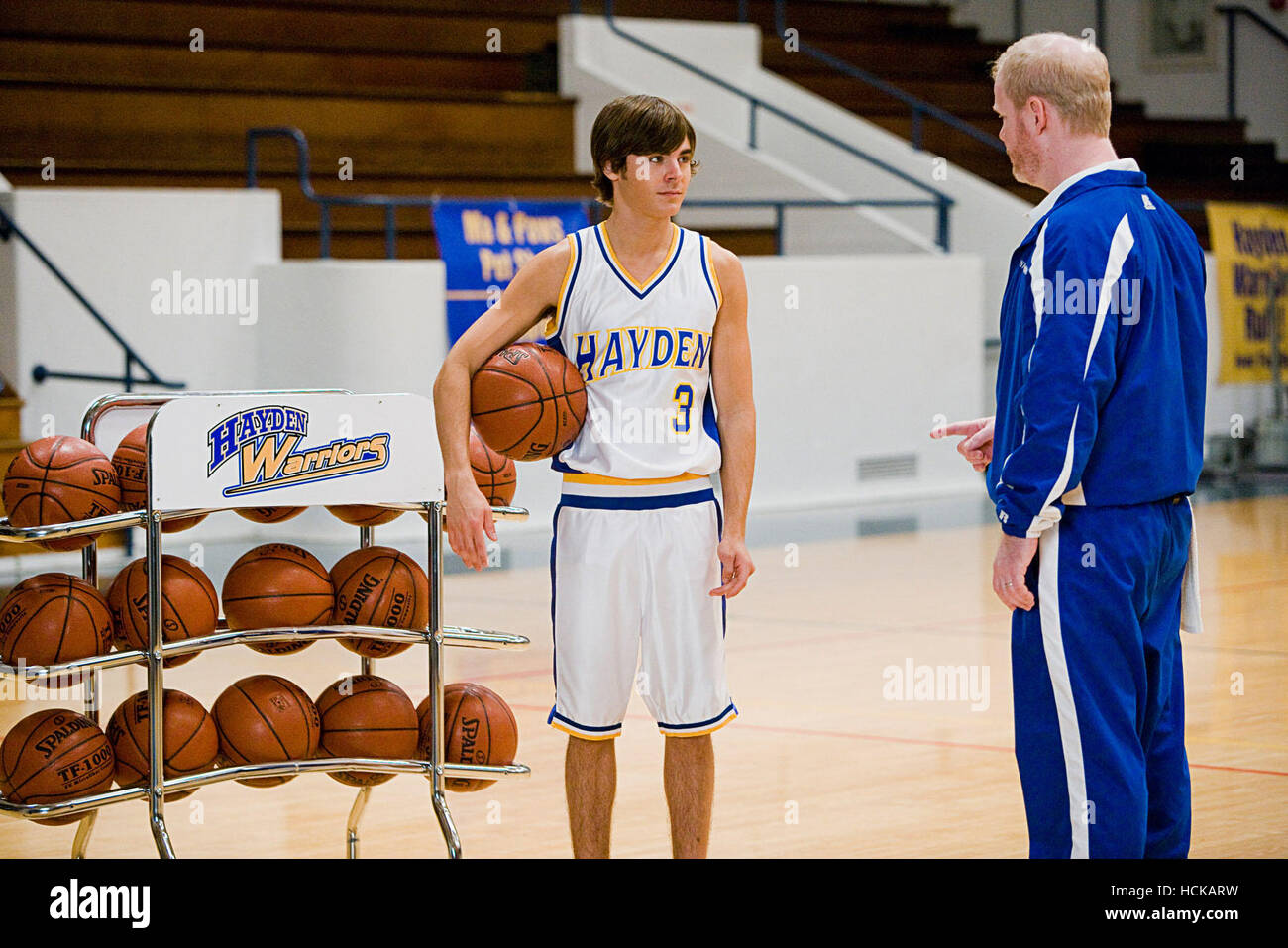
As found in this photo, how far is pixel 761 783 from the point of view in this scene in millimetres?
5383

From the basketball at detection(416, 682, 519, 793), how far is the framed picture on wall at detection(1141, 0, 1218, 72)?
1552cm

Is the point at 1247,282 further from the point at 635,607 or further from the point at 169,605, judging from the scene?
the point at 169,605

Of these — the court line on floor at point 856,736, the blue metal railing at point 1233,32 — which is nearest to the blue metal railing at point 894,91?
the blue metal railing at point 1233,32

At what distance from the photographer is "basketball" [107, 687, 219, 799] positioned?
3.99m

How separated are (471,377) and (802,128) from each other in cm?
1088

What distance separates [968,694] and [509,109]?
801 cm

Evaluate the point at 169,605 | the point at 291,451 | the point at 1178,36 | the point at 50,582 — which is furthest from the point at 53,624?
the point at 1178,36

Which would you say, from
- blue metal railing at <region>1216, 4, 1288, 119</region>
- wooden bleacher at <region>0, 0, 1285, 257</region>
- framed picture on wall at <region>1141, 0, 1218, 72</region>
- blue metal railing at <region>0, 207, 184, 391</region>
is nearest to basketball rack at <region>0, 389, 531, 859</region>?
blue metal railing at <region>0, 207, 184, 391</region>

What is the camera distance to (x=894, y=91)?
47.6 feet

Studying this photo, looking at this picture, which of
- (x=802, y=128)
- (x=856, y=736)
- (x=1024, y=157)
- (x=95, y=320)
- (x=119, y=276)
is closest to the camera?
(x=1024, y=157)

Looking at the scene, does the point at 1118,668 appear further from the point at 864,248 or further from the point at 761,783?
the point at 864,248

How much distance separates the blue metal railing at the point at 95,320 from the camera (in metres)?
9.94

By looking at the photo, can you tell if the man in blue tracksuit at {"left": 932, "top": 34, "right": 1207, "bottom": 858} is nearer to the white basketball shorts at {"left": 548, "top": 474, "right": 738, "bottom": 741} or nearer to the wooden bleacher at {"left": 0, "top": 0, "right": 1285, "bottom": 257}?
the white basketball shorts at {"left": 548, "top": 474, "right": 738, "bottom": 741}

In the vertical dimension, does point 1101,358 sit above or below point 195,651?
above
